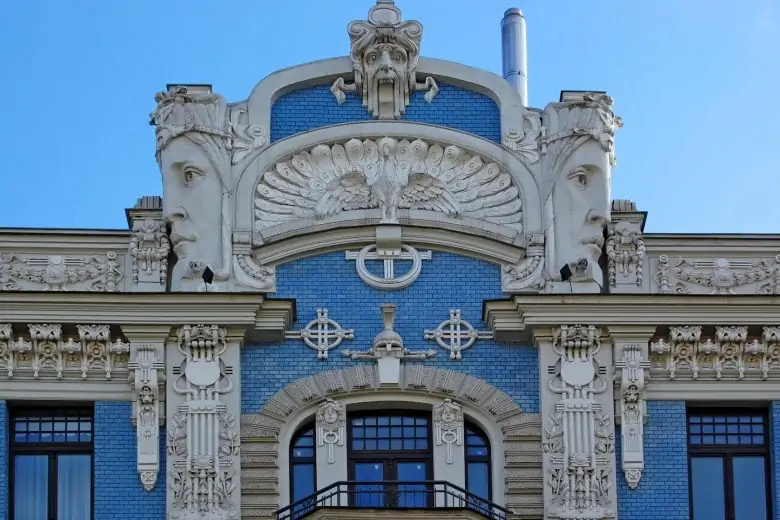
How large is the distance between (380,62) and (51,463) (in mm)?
6967

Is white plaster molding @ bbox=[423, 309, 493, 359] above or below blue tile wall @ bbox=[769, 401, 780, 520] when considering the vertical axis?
above

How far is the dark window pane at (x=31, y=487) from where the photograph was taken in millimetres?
31688

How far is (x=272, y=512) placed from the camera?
102 feet

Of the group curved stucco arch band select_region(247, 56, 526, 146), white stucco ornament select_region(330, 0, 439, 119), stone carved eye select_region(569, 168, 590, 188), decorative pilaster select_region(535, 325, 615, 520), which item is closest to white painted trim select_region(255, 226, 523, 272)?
stone carved eye select_region(569, 168, 590, 188)

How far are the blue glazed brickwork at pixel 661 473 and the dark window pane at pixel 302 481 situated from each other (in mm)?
3937

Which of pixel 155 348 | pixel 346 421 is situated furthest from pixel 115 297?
pixel 346 421

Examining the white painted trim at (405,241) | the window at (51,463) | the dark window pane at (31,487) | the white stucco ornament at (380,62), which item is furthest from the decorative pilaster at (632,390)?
the dark window pane at (31,487)

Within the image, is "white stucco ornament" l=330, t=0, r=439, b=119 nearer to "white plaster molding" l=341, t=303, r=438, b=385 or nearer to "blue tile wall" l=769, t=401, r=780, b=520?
"white plaster molding" l=341, t=303, r=438, b=385

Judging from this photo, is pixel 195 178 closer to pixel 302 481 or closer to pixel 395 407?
pixel 395 407

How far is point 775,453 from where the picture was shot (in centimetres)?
3206

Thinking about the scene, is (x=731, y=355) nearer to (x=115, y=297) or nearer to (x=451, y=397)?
(x=451, y=397)

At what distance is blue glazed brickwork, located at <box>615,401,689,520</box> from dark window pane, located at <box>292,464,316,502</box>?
3.94 m

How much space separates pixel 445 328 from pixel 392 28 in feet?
13.9

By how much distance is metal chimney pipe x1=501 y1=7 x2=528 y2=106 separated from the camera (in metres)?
37.5
